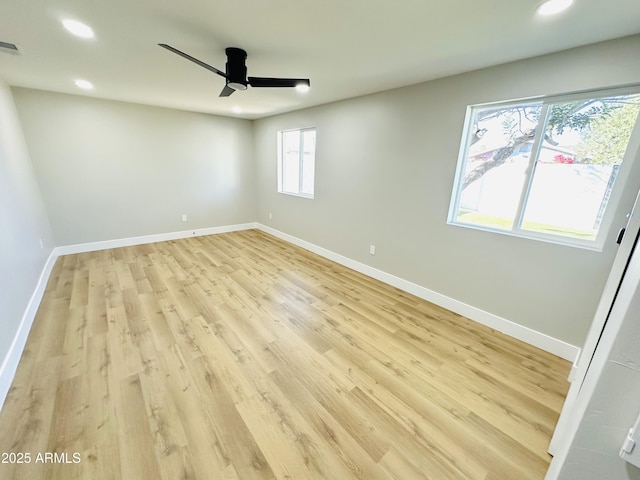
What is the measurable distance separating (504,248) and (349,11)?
2271mm

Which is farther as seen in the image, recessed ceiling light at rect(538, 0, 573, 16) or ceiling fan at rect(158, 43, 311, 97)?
ceiling fan at rect(158, 43, 311, 97)

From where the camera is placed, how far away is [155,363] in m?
1.85

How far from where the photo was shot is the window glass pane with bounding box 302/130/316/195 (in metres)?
4.28

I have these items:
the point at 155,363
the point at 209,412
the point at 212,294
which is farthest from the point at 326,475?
the point at 212,294

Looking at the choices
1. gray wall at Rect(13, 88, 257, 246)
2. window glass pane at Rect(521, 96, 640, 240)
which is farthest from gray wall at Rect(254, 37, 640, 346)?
gray wall at Rect(13, 88, 257, 246)

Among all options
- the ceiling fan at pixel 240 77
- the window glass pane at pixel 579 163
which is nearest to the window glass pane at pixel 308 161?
the ceiling fan at pixel 240 77

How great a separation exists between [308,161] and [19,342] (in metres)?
3.98

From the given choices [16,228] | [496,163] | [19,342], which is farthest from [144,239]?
[496,163]

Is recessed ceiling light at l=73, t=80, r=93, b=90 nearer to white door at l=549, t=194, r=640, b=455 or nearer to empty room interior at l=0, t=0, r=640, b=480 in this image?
empty room interior at l=0, t=0, r=640, b=480

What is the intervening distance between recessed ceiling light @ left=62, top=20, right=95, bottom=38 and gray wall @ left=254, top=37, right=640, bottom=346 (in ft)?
8.73

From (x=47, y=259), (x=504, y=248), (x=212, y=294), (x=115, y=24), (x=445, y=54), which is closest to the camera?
(x=115, y=24)

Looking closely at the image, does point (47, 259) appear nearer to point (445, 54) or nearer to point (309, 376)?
point (309, 376)

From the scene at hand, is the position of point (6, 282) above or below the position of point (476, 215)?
below

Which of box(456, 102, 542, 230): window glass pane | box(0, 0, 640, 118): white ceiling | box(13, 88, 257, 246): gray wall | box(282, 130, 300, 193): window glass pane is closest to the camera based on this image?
box(0, 0, 640, 118): white ceiling
